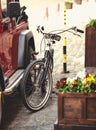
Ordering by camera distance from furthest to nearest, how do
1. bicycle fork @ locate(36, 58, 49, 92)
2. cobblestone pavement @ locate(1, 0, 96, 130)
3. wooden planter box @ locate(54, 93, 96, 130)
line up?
bicycle fork @ locate(36, 58, 49, 92), cobblestone pavement @ locate(1, 0, 96, 130), wooden planter box @ locate(54, 93, 96, 130)

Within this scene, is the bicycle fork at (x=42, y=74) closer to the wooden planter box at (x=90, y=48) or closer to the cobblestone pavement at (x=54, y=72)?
the cobblestone pavement at (x=54, y=72)

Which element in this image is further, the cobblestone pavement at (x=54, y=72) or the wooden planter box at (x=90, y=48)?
the wooden planter box at (x=90, y=48)

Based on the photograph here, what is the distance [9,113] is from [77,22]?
435 inches

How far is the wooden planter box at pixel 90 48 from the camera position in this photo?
7.17m

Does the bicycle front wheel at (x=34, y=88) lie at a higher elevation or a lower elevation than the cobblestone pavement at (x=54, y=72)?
higher

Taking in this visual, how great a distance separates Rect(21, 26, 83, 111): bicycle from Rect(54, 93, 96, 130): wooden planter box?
5.55 feet

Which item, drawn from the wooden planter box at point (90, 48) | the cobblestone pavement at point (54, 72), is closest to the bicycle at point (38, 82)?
the cobblestone pavement at point (54, 72)

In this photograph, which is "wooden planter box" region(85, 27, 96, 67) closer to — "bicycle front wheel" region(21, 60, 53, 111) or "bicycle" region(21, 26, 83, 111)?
"bicycle" region(21, 26, 83, 111)

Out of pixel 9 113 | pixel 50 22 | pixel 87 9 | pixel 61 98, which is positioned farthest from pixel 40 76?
pixel 87 9

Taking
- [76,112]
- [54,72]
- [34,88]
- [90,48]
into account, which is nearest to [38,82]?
[34,88]

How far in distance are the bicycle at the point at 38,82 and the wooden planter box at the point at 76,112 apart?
1691mm

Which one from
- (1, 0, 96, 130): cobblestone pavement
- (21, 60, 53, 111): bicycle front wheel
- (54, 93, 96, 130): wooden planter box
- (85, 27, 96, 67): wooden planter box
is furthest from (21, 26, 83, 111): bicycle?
(54, 93, 96, 130): wooden planter box

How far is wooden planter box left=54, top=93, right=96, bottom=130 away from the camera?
4.46m

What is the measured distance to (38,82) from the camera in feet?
21.5
